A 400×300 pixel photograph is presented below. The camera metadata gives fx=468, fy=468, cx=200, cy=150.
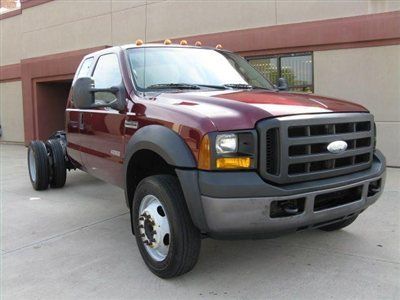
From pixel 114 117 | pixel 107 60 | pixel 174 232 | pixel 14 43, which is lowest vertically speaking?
pixel 174 232

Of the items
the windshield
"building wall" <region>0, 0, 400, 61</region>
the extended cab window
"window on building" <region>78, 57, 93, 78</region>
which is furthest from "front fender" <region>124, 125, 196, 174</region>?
"building wall" <region>0, 0, 400, 61</region>

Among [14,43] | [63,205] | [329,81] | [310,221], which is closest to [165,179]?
[310,221]

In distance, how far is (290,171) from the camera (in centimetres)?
345

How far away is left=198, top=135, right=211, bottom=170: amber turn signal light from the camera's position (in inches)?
131

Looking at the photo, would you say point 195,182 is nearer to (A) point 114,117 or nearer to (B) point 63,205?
(A) point 114,117

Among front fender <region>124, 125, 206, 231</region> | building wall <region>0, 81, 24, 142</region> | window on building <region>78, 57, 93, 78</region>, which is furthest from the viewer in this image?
building wall <region>0, 81, 24, 142</region>

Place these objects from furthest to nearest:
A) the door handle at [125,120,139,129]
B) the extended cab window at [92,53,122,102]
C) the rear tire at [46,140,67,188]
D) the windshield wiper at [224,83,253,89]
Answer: the rear tire at [46,140,67,188]
the extended cab window at [92,53,122,102]
the windshield wiper at [224,83,253,89]
the door handle at [125,120,139,129]

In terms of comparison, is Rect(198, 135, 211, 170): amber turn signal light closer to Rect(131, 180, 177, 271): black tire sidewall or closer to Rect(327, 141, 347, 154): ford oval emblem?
Rect(131, 180, 177, 271): black tire sidewall

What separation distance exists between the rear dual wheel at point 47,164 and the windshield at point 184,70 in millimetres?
3187

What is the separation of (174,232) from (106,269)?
3.31ft

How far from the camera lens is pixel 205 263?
4.26 meters

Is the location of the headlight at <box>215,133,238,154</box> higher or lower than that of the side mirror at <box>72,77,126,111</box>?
lower

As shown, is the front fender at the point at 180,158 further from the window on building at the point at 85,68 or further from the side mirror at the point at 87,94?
the window on building at the point at 85,68

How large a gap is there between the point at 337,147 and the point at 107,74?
9.12 ft
